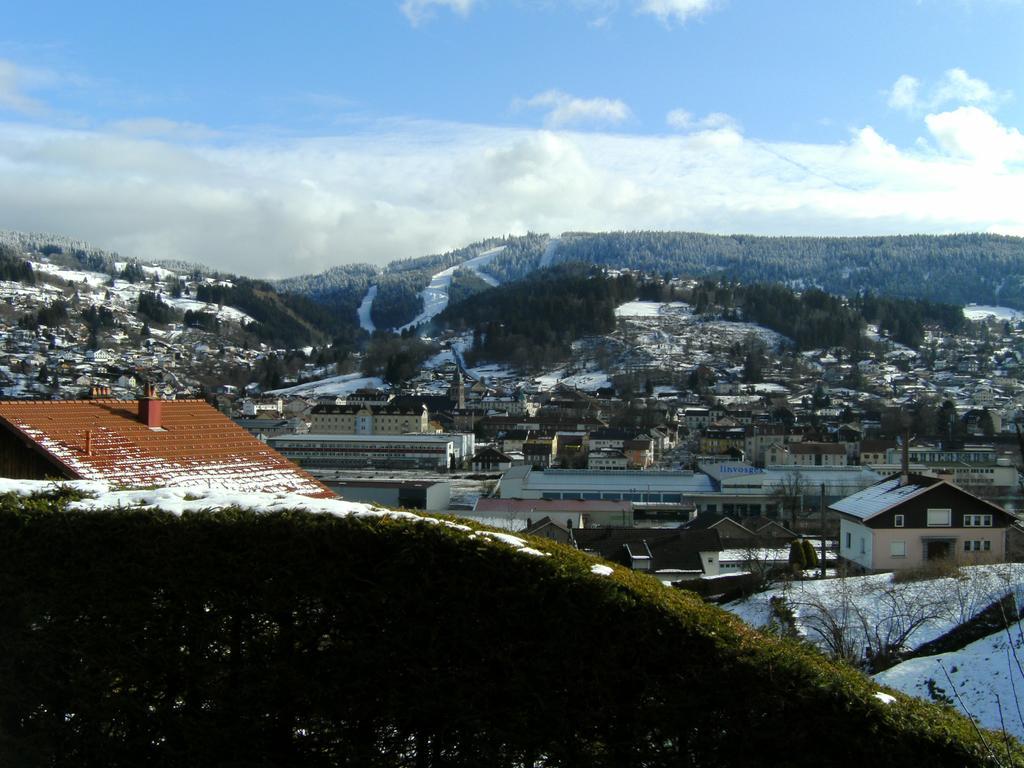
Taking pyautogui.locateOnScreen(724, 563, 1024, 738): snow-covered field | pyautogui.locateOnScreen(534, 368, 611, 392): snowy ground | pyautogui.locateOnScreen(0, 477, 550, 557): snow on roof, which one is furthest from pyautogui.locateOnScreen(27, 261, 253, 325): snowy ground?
pyautogui.locateOnScreen(0, 477, 550, 557): snow on roof

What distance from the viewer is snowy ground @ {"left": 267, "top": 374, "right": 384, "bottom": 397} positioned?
4188 inches

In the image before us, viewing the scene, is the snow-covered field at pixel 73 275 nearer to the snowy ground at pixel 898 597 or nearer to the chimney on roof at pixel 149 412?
the chimney on roof at pixel 149 412

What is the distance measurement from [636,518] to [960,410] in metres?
61.5

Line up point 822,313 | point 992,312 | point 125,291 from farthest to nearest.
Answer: point 125,291 → point 992,312 → point 822,313

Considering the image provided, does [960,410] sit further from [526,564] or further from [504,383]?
[526,564]

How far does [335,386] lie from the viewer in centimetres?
11188

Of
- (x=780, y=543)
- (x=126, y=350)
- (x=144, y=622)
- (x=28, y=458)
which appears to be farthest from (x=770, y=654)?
(x=126, y=350)

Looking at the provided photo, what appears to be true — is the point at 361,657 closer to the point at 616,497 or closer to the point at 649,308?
the point at 616,497

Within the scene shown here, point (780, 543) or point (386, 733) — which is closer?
point (386, 733)

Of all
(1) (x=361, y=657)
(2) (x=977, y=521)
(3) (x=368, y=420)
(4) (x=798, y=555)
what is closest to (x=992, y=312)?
(3) (x=368, y=420)

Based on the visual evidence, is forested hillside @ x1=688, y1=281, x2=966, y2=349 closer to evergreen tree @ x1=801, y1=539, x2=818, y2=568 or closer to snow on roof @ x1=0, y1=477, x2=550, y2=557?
evergreen tree @ x1=801, y1=539, x2=818, y2=568

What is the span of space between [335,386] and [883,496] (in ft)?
318

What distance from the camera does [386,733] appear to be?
344 centimetres

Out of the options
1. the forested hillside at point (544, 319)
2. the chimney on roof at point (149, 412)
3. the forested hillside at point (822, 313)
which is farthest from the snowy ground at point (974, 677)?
the forested hillside at point (822, 313)
